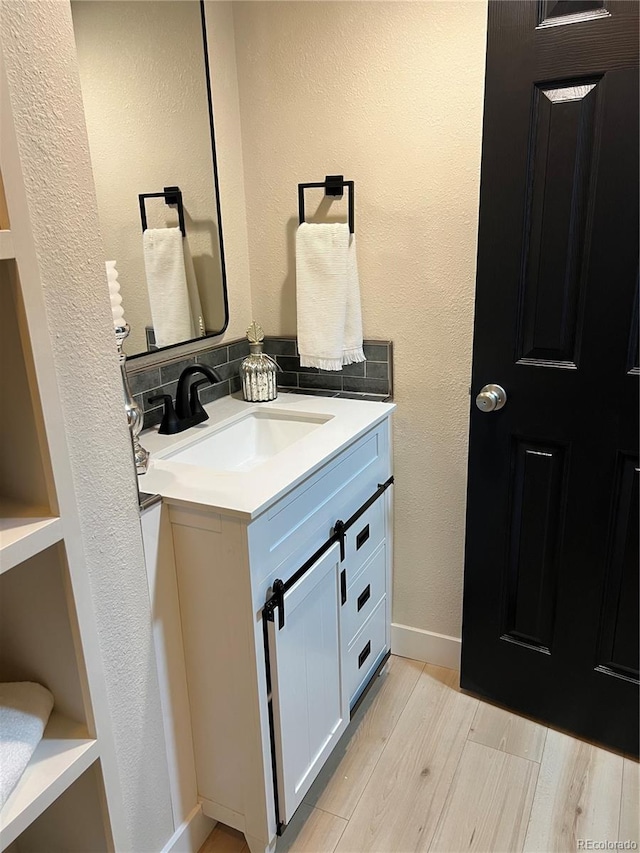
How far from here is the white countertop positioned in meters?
1.19

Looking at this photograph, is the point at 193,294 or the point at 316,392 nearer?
the point at 193,294

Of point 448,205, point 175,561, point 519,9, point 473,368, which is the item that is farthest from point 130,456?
point 519,9

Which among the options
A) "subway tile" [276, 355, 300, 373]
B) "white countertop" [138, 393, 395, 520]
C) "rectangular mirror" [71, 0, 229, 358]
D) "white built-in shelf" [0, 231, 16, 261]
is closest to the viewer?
"white built-in shelf" [0, 231, 16, 261]

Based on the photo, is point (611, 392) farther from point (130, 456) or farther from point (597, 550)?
point (130, 456)

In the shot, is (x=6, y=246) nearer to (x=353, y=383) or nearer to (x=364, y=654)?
(x=353, y=383)

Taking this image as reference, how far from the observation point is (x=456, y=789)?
158 centimetres

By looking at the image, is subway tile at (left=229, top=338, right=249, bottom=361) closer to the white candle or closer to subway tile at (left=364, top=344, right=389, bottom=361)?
subway tile at (left=364, top=344, right=389, bottom=361)

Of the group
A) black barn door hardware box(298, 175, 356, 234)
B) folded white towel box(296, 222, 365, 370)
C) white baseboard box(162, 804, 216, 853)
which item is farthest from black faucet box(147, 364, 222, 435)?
white baseboard box(162, 804, 216, 853)

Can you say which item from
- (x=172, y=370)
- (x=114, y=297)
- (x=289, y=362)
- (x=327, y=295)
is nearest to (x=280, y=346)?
(x=289, y=362)

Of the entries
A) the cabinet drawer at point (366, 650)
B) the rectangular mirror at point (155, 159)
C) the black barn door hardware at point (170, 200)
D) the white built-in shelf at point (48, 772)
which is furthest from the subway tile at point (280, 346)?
the white built-in shelf at point (48, 772)

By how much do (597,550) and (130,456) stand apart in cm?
117

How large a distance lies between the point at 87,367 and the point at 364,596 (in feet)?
3.47

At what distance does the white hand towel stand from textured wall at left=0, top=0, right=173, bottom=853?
597 mm

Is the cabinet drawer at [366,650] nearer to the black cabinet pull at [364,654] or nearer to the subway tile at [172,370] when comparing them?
the black cabinet pull at [364,654]
